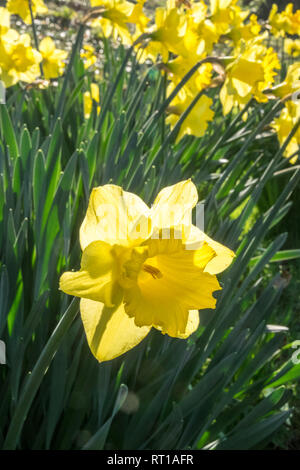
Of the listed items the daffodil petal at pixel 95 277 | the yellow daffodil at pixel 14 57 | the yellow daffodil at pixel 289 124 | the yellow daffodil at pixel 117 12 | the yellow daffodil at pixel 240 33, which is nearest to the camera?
the daffodil petal at pixel 95 277

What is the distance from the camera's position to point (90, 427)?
3.65 ft

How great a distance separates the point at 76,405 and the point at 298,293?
1.45m

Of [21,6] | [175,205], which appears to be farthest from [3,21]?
[175,205]

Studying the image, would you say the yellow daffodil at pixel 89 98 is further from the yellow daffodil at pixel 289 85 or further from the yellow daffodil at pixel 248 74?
the yellow daffodil at pixel 289 85

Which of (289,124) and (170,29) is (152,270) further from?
(170,29)

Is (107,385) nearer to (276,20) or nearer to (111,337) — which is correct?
(111,337)

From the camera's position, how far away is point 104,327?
63 centimetres

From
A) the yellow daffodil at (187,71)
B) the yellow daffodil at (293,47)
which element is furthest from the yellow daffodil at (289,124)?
the yellow daffodil at (293,47)

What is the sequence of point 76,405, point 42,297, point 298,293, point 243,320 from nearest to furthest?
1. point 42,297
2. point 76,405
3. point 243,320
4. point 298,293

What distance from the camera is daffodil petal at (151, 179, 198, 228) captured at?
63 cm

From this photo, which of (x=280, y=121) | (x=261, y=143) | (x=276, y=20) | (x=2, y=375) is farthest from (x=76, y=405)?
(x=276, y=20)

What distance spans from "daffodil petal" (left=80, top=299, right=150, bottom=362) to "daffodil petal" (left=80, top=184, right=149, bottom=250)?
0.29 feet

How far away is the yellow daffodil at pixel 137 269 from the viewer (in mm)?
578

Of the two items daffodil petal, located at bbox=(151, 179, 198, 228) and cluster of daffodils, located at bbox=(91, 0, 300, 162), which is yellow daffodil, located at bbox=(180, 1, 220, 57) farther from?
daffodil petal, located at bbox=(151, 179, 198, 228)
